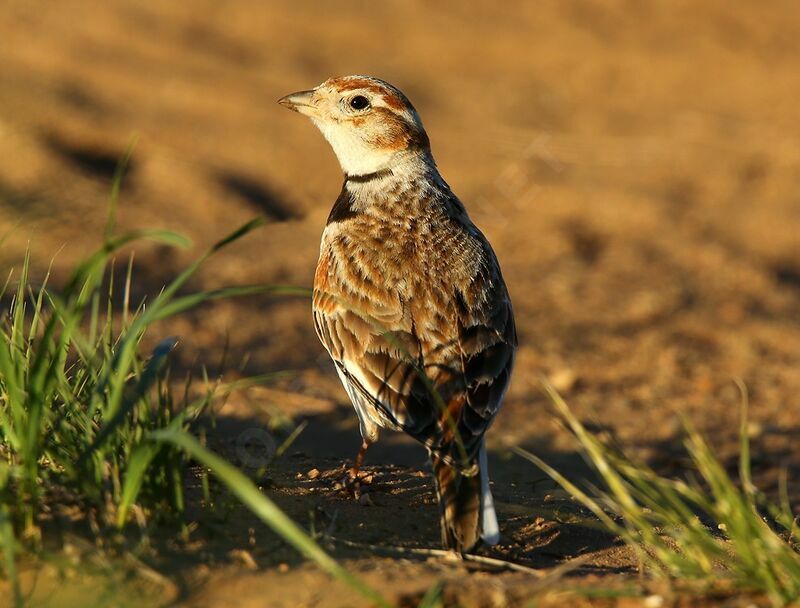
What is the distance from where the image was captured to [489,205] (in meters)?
11.5

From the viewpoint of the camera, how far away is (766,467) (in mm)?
7430

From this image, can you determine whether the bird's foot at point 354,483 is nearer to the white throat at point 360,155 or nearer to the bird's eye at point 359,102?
the white throat at point 360,155

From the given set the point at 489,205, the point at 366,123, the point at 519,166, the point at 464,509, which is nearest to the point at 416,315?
the point at 464,509

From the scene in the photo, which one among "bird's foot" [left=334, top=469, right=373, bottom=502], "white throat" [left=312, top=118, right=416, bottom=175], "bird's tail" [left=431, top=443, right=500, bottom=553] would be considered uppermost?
"white throat" [left=312, top=118, right=416, bottom=175]

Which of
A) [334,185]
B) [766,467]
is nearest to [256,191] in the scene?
[334,185]

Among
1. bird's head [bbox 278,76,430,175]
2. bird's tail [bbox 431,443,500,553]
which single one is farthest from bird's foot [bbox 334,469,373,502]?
bird's head [bbox 278,76,430,175]

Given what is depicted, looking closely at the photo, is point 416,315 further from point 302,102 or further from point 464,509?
point 302,102

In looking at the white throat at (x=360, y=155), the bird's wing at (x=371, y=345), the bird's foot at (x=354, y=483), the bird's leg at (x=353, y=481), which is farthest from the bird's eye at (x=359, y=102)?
the bird's foot at (x=354, y=483)

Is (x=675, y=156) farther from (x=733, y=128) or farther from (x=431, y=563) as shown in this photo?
(x=431, y=563)

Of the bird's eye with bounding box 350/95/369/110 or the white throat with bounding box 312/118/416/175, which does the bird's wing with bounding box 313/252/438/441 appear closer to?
the white throat with bounding box 312/118/416/175

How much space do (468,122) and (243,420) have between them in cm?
794

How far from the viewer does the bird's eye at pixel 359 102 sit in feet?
21.0

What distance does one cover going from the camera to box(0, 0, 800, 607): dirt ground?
192 inches

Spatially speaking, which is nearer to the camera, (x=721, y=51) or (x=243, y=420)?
(x=243, y=420)
